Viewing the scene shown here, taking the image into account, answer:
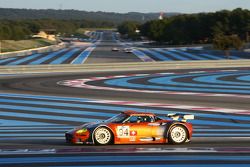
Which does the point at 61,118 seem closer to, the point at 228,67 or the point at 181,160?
the point at 181,160

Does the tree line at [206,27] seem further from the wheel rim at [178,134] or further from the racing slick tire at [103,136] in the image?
the racing slick tire at [103,136]

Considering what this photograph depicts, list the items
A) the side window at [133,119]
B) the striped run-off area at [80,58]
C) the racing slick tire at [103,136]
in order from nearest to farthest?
the racing slick tire at [103,136] → the side window at [133,119] → the striped run-off area at [80,58]

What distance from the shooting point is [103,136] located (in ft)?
44.2

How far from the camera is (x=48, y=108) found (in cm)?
2372

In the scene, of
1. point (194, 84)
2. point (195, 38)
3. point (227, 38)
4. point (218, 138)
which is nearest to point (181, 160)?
point (218, 138)

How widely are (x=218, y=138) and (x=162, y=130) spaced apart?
6.68 ft

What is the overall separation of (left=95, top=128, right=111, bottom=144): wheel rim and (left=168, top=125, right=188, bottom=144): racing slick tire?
1550 millimetres

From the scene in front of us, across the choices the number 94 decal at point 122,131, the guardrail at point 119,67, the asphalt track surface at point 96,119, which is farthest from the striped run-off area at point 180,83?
the number 94 decal at point 122,131

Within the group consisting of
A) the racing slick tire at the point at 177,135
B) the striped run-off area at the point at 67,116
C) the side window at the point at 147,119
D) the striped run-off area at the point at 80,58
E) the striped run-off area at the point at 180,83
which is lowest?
the striped run-off area at the point at 80,58

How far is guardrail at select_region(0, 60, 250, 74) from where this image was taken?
4462cm

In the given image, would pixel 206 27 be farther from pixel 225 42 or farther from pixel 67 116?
pixel 67 116

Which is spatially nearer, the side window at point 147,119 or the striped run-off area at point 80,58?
the side window at point 147,119

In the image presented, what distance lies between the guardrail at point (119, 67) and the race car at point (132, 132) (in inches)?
1245

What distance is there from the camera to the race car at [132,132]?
1338 centimetres
